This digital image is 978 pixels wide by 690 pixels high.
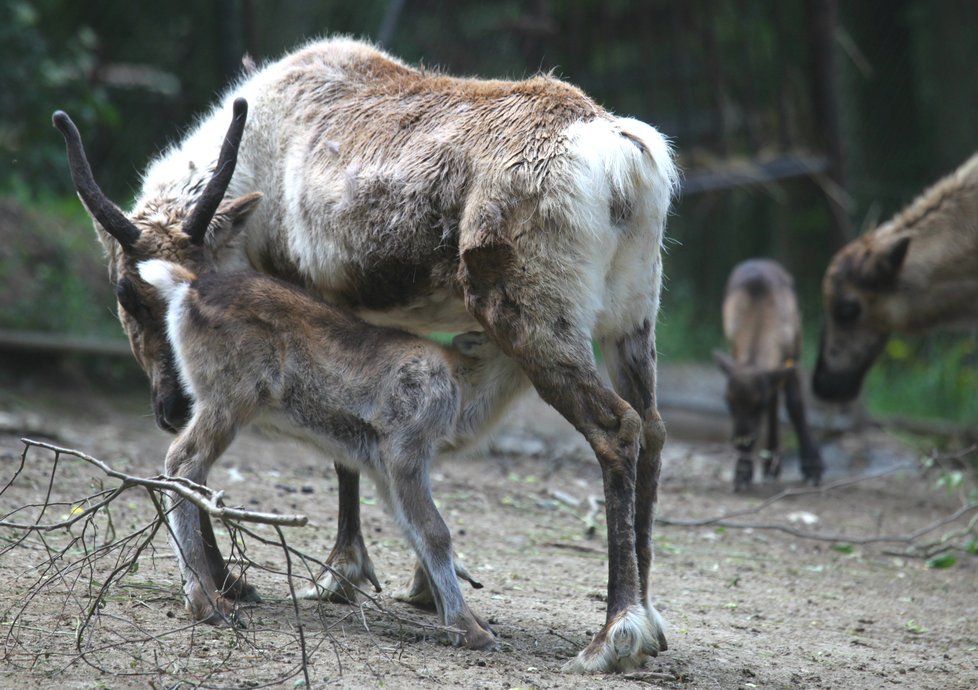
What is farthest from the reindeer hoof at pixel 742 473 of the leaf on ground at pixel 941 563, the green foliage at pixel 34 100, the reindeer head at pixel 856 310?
the green foliage at pixel 34 100

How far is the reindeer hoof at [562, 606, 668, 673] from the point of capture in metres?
3.94

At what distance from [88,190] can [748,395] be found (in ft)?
16.8

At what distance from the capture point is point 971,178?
824 cm

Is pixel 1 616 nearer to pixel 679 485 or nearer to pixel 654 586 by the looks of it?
pixel 654 586

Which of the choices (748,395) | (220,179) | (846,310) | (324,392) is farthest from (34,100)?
(846,310)

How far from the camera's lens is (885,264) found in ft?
27.3

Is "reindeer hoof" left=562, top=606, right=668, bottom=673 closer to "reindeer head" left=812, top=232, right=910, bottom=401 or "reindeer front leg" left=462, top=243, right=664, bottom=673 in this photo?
"reindeer front leg" left=462, top=243, right=664, bottom=673

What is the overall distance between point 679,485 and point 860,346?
5.85ft

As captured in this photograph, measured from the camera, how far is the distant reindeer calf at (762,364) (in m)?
8.32

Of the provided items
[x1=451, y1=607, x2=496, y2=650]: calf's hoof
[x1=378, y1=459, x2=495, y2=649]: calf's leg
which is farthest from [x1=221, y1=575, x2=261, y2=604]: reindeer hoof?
[x1=451, y1=607, x2=496, y2=650]: calf's hoof

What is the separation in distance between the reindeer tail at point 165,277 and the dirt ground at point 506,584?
848 mm

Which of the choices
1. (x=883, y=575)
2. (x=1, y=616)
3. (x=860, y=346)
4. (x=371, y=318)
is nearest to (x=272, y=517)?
(x=1, y=616)

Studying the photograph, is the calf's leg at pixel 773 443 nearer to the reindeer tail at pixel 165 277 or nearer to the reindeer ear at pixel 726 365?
the reindeer ear at pixel 726 365

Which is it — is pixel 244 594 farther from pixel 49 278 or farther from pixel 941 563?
pixel 49 278
